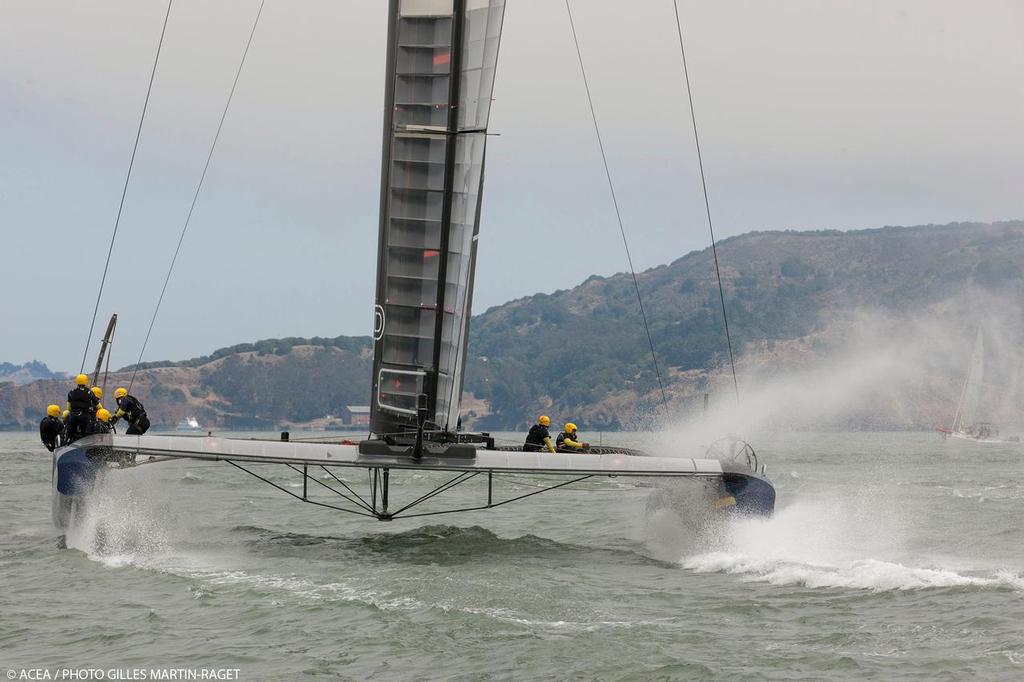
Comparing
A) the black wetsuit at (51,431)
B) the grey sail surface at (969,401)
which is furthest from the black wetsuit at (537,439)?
the grey sail surface at (969,401)

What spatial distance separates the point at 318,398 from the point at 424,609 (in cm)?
17438

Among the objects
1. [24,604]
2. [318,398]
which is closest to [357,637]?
[24,604]

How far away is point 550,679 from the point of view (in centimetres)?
888

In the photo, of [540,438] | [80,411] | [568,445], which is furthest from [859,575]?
[80,411]

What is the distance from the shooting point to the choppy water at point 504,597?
31.2ft

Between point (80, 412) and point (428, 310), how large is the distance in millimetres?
4663

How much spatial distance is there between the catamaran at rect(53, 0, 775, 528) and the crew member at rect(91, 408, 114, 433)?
30.0 inches

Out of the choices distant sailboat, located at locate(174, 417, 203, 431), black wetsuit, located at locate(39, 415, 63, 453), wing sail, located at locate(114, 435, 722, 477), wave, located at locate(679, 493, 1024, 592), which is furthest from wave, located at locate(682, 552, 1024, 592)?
distant sailboat, located at locate(174, 417, 203, 431)

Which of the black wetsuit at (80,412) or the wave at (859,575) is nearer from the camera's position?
the wave at (859,575)

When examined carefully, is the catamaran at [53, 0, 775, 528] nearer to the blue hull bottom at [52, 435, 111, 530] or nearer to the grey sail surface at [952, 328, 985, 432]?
the blue hull bottom at [52, 435, 111, 530]

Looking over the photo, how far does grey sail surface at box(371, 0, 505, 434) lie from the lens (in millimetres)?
14141

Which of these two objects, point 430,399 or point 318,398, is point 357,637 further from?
point 318,398

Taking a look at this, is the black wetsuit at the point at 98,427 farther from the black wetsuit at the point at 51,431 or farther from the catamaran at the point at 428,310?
the black wetsuit at the point at 51,431

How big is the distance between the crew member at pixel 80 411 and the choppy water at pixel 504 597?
41.9 inches
